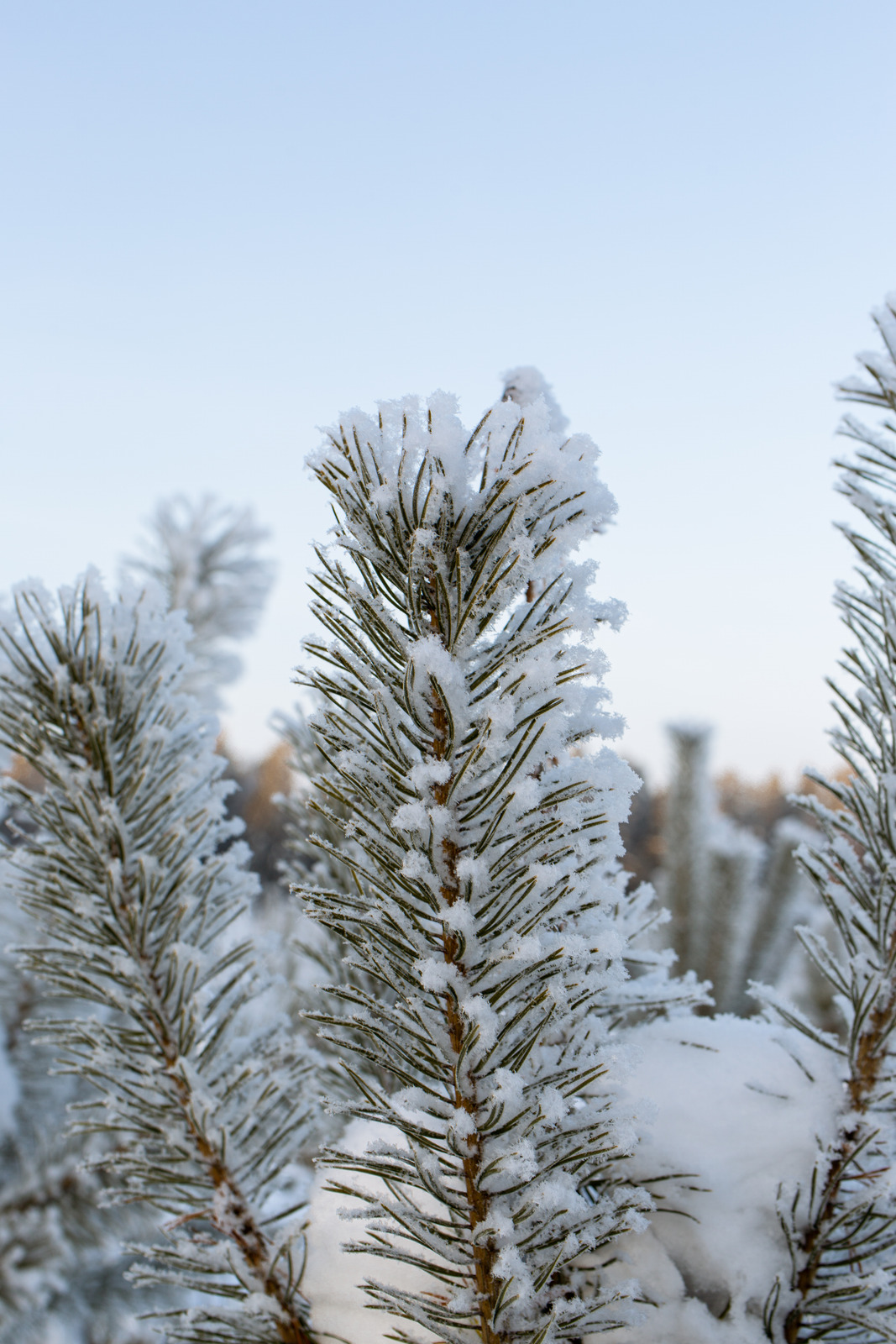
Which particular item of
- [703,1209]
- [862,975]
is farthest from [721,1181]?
[862,975]

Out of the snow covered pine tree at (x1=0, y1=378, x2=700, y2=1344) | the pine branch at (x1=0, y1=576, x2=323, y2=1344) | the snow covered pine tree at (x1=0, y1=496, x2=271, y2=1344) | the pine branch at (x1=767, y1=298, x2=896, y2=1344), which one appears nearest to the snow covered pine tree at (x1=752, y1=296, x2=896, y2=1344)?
the pine branch at (x1=767, y1=298, x2=896, y2=1344)

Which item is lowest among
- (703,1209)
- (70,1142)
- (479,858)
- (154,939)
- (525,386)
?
(70,1142)

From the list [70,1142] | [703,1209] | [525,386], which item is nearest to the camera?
[703,1209]

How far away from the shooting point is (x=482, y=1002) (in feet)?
2.01

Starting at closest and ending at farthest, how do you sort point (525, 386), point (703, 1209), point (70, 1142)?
point (703, 1209)
point (525, 386)
point (70, 1142)

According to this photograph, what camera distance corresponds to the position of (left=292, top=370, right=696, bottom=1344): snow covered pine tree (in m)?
0.63

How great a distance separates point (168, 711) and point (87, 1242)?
6.50ft

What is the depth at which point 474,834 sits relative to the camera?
663 millimetres

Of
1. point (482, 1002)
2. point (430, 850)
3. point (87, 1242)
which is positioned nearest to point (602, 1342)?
point (482, 1002)

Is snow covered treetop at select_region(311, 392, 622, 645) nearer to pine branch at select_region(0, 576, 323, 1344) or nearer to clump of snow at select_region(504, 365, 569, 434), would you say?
clump of snow at select_region(504, 365, 569, 434)

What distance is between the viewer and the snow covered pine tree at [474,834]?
0.63m

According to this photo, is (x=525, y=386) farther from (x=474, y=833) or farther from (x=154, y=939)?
(x=154, y=939)

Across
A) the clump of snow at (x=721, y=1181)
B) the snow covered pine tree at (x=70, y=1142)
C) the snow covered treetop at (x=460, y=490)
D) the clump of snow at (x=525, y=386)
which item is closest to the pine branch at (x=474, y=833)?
the snow covered treetop at (x=460, y=490)

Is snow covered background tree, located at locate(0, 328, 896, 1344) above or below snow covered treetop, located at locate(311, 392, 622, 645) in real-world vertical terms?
below
